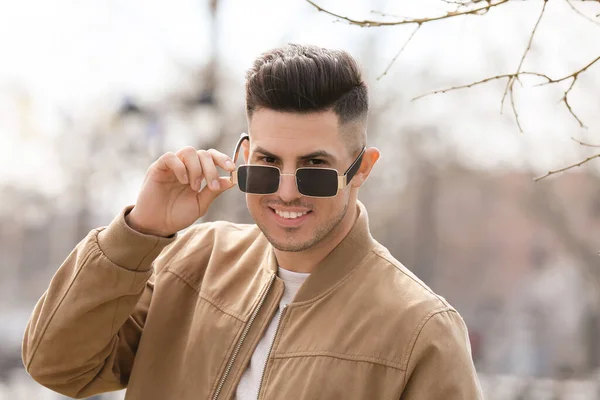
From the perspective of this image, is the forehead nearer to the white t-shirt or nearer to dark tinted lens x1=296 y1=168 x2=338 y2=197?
dark tinted lens x1=296 y1=168 x2=338 y2=197

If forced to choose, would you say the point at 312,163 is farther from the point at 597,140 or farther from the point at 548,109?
the point at 548,109

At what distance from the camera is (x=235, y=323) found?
316 centimetres

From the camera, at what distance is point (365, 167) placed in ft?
10.7

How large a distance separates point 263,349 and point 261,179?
0.59 metres

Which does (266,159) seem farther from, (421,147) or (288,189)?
(421,147)

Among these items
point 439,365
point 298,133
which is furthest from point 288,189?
point 439,365

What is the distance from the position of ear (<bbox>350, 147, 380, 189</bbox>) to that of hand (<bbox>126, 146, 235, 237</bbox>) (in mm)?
453

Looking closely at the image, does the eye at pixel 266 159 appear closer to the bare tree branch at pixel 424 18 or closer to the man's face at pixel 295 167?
the man's face at pixel 295 167

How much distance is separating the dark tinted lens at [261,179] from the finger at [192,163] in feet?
0.59

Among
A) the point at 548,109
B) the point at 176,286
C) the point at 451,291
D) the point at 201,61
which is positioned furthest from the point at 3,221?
the point at 176,286

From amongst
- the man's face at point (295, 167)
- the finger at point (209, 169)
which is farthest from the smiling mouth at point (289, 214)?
the finger at point (209, 169)

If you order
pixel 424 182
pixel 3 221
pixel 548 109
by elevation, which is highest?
pixel 548 109

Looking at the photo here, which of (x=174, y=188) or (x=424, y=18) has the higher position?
(x=424, y=18)

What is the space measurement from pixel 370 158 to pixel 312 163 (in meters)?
0.30
